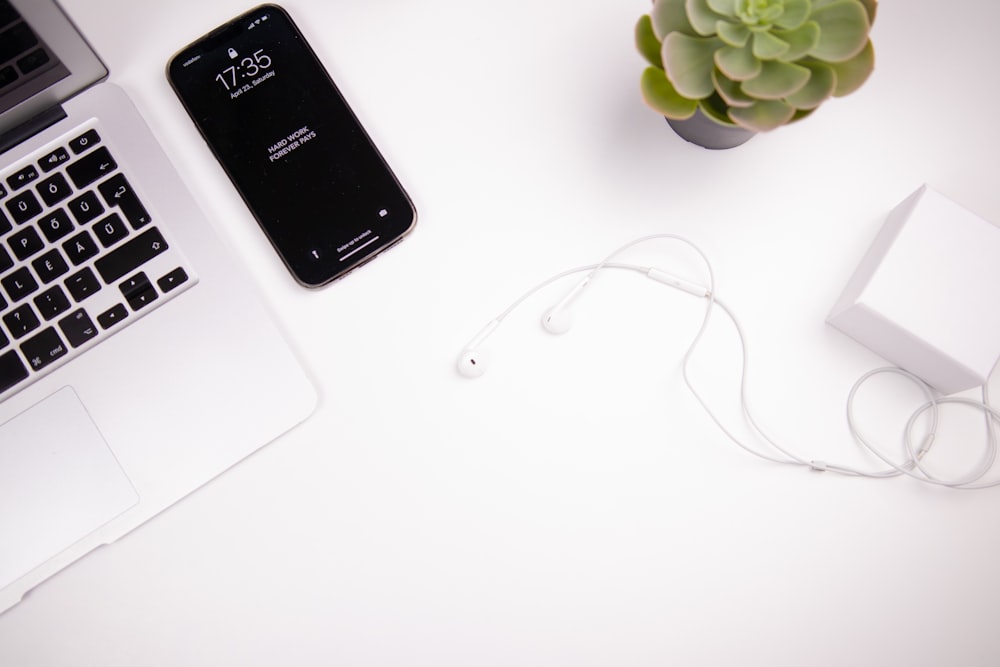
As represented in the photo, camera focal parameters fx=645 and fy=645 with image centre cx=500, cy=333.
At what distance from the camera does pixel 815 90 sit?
41cm

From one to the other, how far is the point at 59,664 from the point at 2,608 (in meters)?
0.06

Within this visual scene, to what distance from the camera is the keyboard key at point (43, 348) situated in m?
0.48

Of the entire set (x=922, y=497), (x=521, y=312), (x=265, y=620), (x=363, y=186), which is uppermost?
(x=363, y=186)

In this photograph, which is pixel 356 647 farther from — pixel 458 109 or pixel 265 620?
pixel 458 109

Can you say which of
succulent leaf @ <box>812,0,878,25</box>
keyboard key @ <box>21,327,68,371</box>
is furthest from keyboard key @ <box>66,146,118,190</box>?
succulent leaf @ <box>812,0,878,25</box>

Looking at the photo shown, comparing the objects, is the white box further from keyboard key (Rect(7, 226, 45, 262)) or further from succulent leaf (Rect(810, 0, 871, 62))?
keyboard key (Rect(7, 226, 45, 262))

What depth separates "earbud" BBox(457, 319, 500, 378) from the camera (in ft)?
1.64

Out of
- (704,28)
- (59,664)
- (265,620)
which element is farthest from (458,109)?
(59,664)

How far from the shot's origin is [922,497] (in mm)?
511

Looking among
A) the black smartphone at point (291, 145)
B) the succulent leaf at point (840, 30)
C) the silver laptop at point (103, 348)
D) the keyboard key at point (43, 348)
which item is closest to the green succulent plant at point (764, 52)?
the succulent leaf at point (840, 30)

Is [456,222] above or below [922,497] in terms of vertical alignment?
above

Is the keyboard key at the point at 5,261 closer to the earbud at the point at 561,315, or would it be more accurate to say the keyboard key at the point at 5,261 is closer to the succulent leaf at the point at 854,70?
Answer: the earbud at the point at 561,315

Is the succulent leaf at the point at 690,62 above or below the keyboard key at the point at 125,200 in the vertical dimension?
below

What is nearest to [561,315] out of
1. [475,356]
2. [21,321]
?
[475,356]
